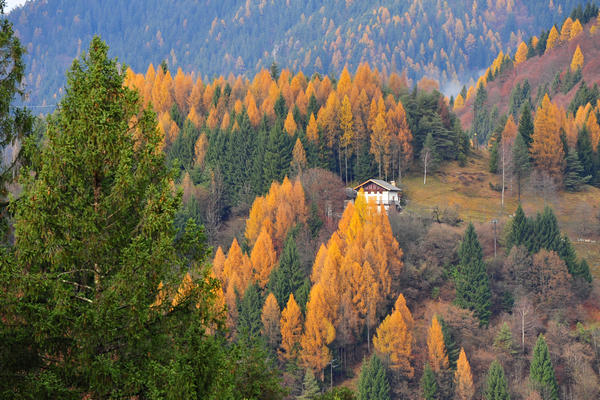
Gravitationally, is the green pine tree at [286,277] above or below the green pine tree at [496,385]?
above

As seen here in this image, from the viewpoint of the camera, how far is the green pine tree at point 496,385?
7388cm

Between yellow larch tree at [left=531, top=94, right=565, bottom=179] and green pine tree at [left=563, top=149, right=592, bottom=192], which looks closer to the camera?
green pine tree at [left=563, top=149, right=592, bottom=192]

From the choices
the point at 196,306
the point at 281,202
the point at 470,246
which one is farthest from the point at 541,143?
the point at 196,306

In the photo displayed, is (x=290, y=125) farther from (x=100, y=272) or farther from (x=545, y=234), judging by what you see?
(x=100, y=272)

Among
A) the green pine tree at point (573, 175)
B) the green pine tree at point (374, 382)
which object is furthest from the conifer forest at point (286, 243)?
the green pine tree at point (573, 175)

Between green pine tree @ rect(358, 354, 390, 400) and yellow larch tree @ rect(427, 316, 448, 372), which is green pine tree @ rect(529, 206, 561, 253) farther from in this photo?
green pine tree @ rect(358, 354, 390, 400)

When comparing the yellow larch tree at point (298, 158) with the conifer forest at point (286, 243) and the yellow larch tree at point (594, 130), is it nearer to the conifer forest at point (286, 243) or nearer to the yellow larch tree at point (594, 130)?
the conifer forest at point (286, 243)

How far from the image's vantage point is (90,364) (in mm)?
12477

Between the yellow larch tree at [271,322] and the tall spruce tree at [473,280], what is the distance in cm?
2193

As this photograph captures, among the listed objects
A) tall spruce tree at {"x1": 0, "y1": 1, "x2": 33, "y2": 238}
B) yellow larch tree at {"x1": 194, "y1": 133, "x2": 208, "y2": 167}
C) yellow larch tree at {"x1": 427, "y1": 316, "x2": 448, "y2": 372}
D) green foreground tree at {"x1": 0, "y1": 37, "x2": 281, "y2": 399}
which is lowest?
yellow larch tree at {"x1": 427, "y1": 316, "x2": 448, "y2": 372}

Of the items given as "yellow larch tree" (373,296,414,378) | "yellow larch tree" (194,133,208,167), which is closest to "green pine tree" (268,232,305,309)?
"yellow larch tree" (373,296,414,378)

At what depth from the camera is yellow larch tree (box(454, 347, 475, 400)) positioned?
253ft

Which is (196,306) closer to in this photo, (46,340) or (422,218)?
(46,340)

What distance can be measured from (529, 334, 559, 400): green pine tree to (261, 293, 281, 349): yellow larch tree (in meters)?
29.3
